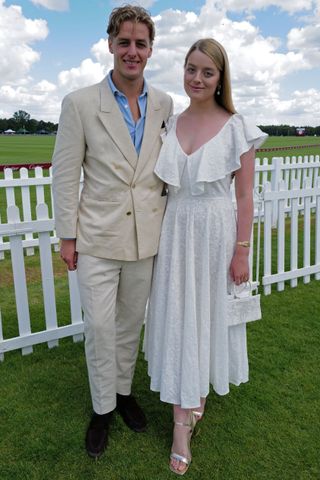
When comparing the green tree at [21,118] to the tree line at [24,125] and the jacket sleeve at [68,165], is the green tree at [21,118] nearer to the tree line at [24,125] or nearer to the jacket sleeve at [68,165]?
the tree line at [24,125]

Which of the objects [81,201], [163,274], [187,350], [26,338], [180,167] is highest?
[180,167]

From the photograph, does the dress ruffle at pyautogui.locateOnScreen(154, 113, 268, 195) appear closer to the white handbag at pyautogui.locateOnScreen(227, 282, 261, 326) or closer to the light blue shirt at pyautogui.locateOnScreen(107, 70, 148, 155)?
the light blue shirt at pyautogui.locateOnScreen(107, 70, 148, 155)

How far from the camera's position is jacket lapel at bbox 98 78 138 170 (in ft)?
7.82

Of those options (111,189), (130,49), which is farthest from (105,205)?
(130,49)

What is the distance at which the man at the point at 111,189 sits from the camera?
7.76 ft

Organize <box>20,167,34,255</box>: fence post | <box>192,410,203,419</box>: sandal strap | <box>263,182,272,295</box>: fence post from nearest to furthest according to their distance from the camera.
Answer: <box>192,410,203,419</box>: sandal strap < <box>263,182,272,295</box>: fence post < <box>20,167,34,255</box>: fence post

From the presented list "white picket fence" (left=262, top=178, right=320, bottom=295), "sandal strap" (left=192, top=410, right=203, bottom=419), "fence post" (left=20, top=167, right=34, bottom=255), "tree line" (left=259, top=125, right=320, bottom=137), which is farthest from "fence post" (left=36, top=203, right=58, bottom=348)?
"tree line" (left=259, top=125, right=320, bottom=137)

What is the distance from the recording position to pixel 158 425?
9.70ft

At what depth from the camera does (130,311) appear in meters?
2.77

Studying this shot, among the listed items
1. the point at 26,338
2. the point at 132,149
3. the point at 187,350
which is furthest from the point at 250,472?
the point at 26,338

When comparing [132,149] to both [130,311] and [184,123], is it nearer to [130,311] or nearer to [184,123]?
[184,123]

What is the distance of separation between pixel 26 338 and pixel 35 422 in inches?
40.3

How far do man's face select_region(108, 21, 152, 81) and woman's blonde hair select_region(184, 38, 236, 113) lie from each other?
231 mm

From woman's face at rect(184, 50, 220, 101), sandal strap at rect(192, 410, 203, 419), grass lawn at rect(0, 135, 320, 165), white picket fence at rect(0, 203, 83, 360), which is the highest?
grass lawn at rect(0, 135, 320, 165)
